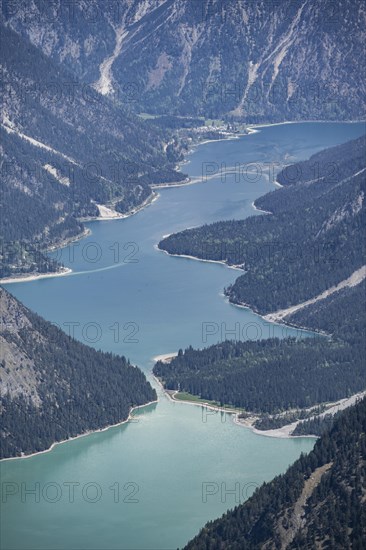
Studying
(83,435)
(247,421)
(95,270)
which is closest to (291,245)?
(95,270)

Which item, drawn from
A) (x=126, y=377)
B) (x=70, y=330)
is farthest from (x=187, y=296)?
(x=126, y=377)

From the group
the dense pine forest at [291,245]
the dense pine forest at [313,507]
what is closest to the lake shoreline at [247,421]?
the dense pine forest at [313,507]

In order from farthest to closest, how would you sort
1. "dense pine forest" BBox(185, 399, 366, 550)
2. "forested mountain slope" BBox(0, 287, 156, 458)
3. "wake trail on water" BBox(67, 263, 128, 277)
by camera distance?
"wake trail on water" BBox(67, 263, 128, 277) < "forested mountain slope" BBox(0, 287, 156, 458) < "dense pine forest" BBox(185, 399, 366, 550)

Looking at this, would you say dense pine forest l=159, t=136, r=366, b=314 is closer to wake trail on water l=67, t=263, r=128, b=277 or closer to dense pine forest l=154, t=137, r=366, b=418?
dense pine forest l=154, t=137, r=366, b=418

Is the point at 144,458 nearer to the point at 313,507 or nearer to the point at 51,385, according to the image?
the point at 51,385

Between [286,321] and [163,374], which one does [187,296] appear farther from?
[163,374]

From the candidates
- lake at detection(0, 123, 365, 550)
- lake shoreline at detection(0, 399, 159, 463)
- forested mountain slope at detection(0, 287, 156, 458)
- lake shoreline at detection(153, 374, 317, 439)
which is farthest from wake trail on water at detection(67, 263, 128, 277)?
lake shoreline at detection(0, 399, 159, 463)

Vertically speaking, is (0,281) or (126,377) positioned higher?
(0,281)

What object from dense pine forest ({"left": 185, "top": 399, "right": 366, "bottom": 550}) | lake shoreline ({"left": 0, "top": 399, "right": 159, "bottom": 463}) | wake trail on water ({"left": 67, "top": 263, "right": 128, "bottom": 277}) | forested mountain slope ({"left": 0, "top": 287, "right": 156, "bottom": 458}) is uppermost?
wake trail on water ({"left": 67, "top": 263, "right": 128, "bottom": 277})
